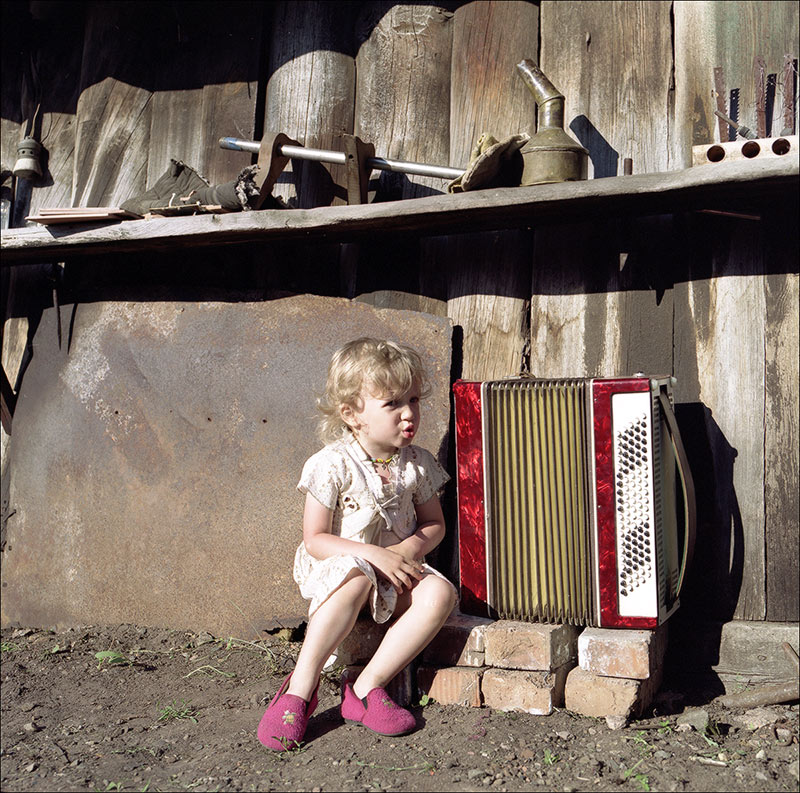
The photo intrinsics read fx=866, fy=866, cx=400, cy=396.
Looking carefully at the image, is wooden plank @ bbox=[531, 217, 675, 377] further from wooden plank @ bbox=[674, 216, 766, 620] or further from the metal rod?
the metal rod

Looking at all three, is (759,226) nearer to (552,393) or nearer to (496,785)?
(552,393)

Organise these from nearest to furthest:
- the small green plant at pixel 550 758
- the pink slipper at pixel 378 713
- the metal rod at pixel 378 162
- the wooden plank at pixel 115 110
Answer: the small green plant at pixel 550 758, the pink slipper at pixel 378 713, the metal rod at pixel 378 162, the wooden plank at pixel 115 110

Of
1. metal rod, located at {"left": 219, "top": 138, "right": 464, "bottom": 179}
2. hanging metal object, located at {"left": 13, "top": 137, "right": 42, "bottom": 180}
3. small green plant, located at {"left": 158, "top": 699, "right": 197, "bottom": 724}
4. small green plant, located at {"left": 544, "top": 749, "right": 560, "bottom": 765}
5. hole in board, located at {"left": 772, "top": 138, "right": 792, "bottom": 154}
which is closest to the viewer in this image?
small green plant, located at {"left": 544, "top": 749, "right": 560, "bottom": 765}

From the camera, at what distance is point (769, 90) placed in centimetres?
316

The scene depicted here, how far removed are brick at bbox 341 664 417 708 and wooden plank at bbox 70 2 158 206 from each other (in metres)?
2.59

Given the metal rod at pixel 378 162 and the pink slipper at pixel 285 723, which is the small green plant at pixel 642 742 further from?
the metal rod at pixel 378 162

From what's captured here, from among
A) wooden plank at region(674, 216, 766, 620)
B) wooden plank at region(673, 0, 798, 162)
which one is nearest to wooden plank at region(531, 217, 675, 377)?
wooden plank at region(674, 216, 766, 620)

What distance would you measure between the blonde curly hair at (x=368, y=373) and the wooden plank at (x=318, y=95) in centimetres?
114

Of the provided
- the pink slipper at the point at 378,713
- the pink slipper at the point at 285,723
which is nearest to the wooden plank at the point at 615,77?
the pink slipper at the point at 378,713

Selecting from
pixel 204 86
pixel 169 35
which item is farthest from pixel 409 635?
pixel 169 35

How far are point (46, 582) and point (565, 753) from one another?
2601 millimetres

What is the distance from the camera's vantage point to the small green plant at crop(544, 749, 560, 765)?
2.42 metres

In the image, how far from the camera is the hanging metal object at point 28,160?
441cm

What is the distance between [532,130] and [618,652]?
208 centimetres
